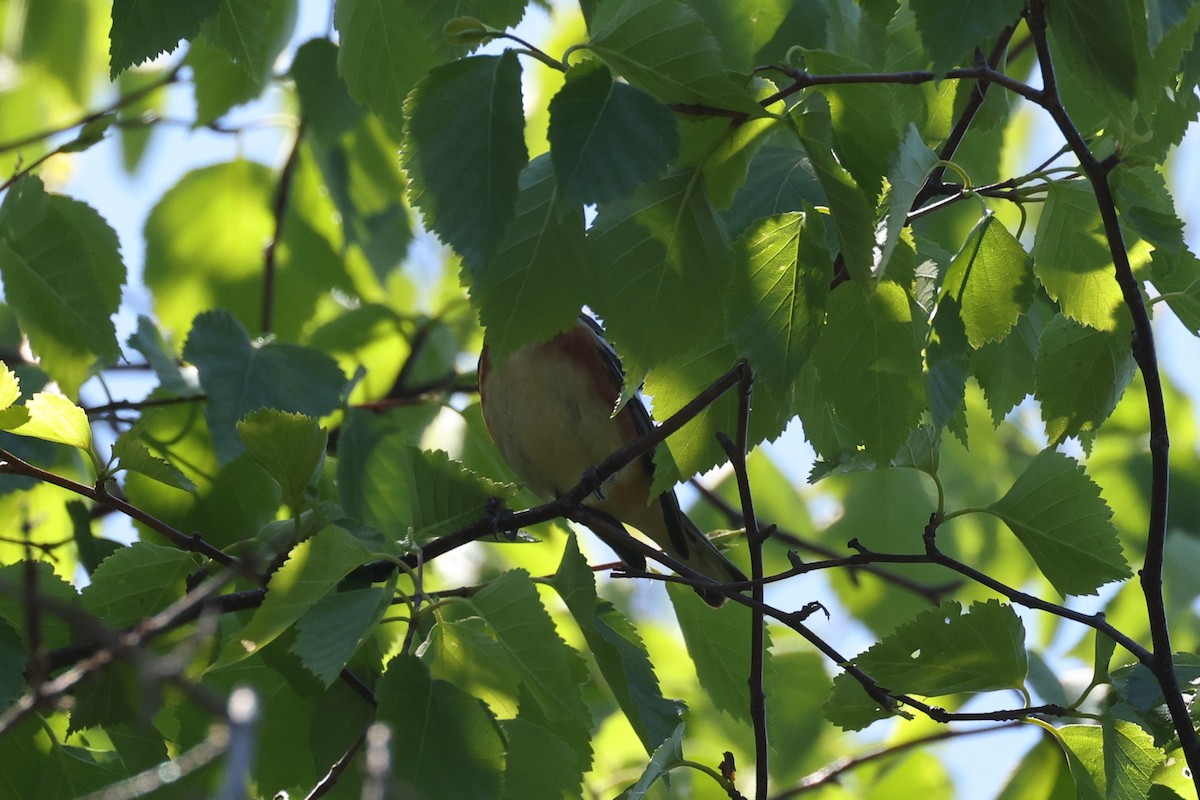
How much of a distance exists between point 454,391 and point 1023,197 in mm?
3025

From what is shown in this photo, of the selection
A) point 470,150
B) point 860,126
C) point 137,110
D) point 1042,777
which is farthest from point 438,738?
point 137,110

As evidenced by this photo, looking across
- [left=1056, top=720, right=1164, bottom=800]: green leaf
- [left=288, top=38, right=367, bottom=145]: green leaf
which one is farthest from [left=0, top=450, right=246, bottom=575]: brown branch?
[left=288, top=38, right=367, bottom=145]: green leaf

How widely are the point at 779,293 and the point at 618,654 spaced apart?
0.77 m

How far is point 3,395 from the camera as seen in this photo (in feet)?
7.68

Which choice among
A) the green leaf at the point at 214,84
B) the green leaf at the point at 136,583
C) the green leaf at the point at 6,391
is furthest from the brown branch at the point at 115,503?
the green leaf at the point at 214,84

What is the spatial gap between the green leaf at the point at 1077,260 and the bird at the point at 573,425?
2.73 metres

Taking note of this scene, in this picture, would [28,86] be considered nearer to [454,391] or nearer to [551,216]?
[454,391]

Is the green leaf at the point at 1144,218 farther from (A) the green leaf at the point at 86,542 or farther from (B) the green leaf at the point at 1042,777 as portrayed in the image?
(A) the green leaf at the point at 86,542

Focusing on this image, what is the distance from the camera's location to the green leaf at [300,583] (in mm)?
2000

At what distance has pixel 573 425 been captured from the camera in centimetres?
513

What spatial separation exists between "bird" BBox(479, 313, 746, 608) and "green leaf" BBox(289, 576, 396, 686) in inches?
109

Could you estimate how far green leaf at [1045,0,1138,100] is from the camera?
5.47ft

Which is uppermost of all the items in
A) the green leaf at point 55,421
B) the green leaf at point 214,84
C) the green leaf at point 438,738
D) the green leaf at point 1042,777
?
the green leaf at point 214,84

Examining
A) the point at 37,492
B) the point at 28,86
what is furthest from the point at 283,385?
the point at 28,86
